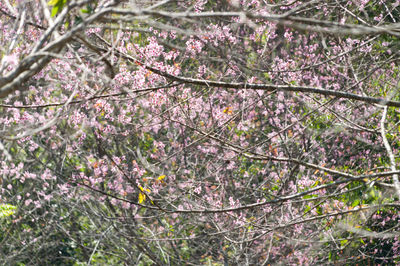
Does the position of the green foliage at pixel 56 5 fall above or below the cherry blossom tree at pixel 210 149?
above

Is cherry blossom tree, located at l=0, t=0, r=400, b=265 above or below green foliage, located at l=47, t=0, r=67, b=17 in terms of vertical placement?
below

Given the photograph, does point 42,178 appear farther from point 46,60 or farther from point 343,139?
point 46,60

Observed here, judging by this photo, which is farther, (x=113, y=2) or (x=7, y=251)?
(x=7, y=251)

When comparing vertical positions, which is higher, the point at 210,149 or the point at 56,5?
the point at 56,5

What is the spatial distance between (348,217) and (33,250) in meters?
5.22

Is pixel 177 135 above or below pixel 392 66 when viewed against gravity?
below

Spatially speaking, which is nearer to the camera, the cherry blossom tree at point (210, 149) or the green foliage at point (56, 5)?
the green foliage at point (56, 5)

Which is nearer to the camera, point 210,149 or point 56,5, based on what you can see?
point 56,5

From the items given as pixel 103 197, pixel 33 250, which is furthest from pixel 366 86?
pixel 33 250

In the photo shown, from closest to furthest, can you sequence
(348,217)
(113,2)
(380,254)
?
(113,2) → (348,217) → (380,254)

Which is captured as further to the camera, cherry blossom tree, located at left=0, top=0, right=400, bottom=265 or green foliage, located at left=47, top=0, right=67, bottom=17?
cherry blossom tree, located at left=0, top=0, right=400, bottom=265

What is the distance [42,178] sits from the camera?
6980 mm

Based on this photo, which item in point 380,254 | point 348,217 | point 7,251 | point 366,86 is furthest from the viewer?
point 7,251

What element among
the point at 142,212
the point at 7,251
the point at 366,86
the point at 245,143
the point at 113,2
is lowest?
the point at 7,251
